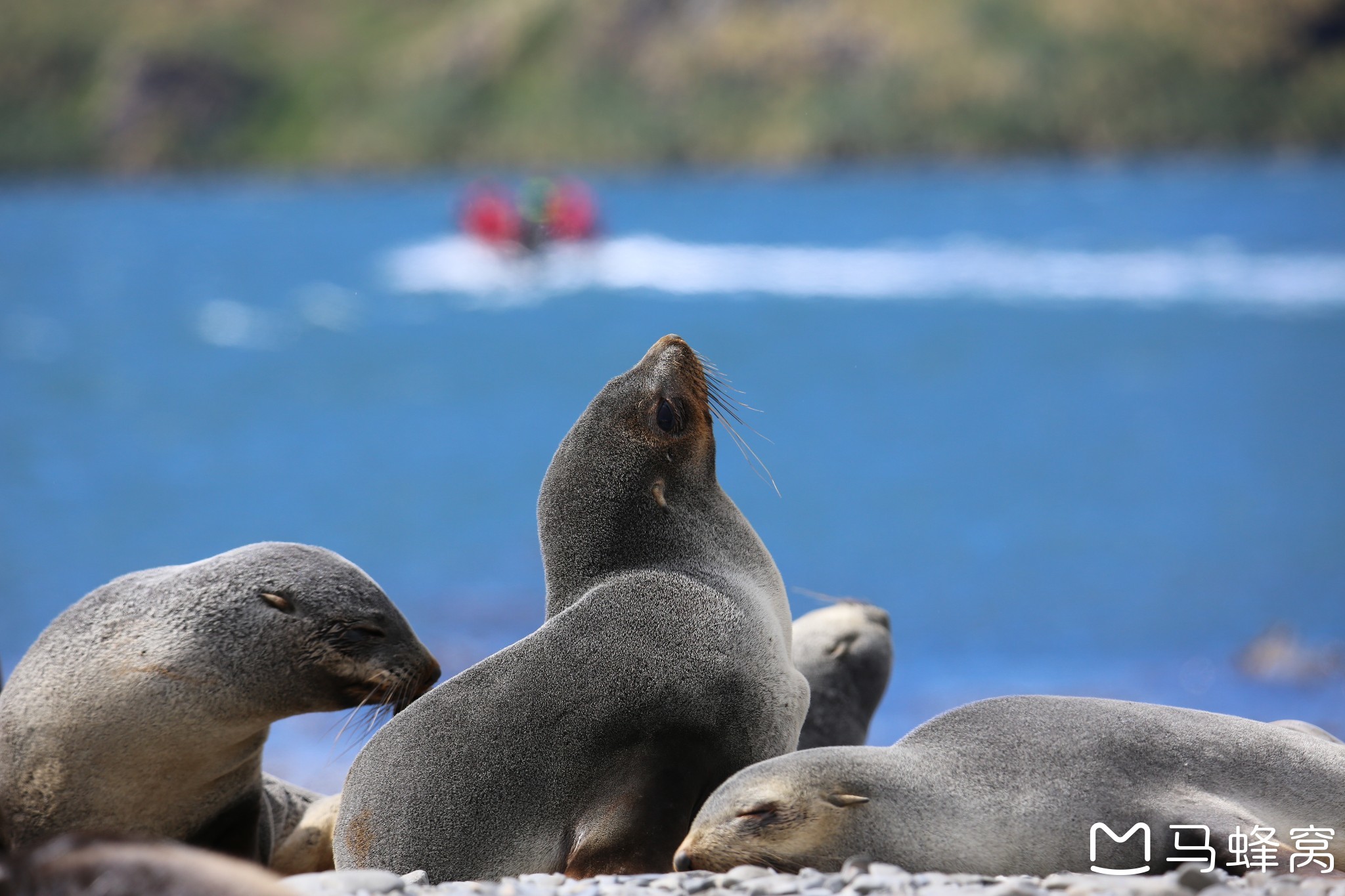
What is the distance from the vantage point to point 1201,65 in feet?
110

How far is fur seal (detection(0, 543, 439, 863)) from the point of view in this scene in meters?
2.76

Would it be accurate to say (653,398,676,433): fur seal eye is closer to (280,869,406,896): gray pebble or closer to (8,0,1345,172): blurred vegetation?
(280,869,406,896): gray pebble

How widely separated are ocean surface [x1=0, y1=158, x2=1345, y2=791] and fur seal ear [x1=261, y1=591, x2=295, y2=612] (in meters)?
4.67

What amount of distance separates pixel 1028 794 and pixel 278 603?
1520 mm

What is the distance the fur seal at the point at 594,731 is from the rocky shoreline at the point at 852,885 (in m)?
0.24

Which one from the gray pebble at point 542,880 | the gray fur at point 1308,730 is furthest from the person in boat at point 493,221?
the gray pebble at point 542,880

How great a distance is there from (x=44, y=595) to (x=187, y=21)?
106 feet

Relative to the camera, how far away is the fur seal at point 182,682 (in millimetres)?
2756

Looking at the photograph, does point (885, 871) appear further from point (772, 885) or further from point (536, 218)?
point (536, 218)

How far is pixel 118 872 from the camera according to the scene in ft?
4.97

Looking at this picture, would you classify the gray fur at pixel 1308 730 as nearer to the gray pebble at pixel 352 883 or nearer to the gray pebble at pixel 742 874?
the gray pebble at pixel 742 874

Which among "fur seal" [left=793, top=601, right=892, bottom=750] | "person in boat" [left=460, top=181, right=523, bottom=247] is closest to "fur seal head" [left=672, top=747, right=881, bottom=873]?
"fur seal" [left=793, top=601, right=892, bottom=750]

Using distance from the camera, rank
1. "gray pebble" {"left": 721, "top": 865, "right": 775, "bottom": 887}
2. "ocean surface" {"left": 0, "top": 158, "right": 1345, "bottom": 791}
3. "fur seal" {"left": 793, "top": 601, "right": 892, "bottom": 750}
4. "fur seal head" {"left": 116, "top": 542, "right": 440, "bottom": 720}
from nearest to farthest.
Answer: "gray pebble" {"left": 721, "top": 865, "right": 775, "bottom": 887}
"fur seal head" {"left": 116, "top": 542, "right": 440, "bottom": 720}
"fur seal" {"left": 793, "top": 601, "right": 892, "bottom": 750}
"ocean surface" {"left": 0, "top": 158, "right": 1345, "bottom": 791}

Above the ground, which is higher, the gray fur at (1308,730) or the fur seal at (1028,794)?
the gray fur at (1308,730)
